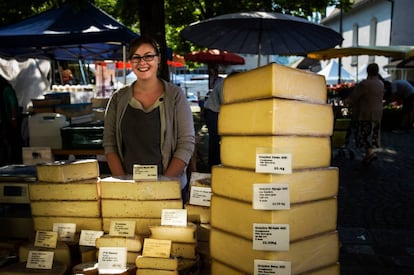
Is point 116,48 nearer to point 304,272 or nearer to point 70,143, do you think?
point 70,143

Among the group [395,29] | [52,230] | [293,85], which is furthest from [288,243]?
[395,29]

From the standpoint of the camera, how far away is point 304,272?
1668 mm

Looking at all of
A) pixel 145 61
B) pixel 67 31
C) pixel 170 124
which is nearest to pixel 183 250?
pixel 170 124

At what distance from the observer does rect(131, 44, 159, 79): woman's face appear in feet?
7.95

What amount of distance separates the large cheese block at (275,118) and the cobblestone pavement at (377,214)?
2456 mm

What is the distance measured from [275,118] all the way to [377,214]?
14.3 feet

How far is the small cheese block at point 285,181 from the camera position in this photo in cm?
162

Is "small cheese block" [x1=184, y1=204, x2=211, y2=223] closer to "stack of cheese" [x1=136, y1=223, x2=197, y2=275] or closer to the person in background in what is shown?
"stack of cheese" [x1=136, y1=223, x2=197, y2=275]

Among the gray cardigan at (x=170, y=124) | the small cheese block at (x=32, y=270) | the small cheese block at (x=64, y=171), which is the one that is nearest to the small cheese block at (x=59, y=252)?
the small cheese block at (x=32, y=270)

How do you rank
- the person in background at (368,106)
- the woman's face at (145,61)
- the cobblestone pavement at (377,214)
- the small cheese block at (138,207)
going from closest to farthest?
the small cheese block at (138,207) < the woman's face at (145,61) < the cobblestone pavement at (377,214) < the person in background at (368,106)

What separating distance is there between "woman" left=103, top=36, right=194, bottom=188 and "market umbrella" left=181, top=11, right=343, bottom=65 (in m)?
2.25

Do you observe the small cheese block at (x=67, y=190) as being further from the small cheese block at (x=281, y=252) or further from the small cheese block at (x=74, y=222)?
the small cheese block at (x=281, y=252)

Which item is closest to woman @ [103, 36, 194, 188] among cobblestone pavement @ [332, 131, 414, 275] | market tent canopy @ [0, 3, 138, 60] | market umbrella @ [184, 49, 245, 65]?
cobblestone pavement @ [332, 131, 414, 275]

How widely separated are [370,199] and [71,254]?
5.03 m
